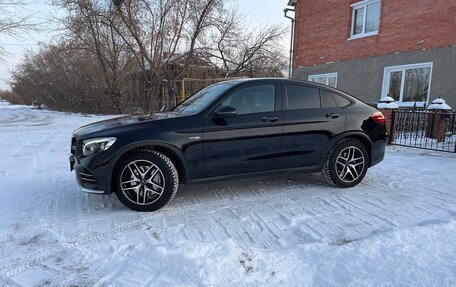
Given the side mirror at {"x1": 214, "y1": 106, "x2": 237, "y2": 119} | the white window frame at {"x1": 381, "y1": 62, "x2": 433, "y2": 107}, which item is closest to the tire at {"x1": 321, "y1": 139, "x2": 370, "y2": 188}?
the side mirror at {"x1": 214, "y1": 106, "x2": 237, "y2": 119}

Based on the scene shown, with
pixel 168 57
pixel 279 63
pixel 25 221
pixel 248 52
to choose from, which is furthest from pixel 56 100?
pixel 25 221

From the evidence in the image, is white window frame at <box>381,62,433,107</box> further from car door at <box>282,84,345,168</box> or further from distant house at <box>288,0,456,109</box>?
car door at <box>282,84,345,168</box>

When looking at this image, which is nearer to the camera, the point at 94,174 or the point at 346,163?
the point at 94,174

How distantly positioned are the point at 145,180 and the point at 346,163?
2.98m

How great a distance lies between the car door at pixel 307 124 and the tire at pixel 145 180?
5.42 ft

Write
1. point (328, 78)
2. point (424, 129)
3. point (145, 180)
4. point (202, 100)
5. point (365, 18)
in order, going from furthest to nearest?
point (328, 78)
point (365, 18)
point (424, 129)
point (202, 100)
point (145, 180)

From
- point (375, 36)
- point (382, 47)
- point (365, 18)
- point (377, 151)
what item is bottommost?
point (377, 151)

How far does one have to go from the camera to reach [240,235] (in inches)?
127

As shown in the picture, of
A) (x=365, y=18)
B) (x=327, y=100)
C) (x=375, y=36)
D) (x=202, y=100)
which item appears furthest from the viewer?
(x=365, y=18)

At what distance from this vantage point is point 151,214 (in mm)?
3783

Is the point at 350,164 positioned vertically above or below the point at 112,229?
above

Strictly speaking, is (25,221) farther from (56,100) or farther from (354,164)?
Answer: (56,100)

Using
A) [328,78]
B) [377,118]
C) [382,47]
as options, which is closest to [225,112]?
[377,118]

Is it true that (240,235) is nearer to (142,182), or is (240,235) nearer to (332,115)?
(142,182)
